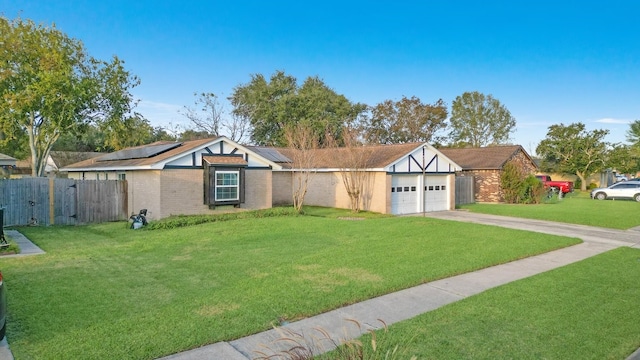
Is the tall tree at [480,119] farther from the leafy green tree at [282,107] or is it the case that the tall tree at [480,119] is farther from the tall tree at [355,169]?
the tall tree at [355,169]

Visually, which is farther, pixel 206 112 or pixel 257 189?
pixel 206 112

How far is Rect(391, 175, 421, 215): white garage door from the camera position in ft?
68.1

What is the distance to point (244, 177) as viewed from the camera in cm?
1761

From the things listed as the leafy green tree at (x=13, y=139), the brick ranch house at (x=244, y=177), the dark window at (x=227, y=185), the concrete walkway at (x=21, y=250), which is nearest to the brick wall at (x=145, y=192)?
the brick ranch house at (x=244, y=177)

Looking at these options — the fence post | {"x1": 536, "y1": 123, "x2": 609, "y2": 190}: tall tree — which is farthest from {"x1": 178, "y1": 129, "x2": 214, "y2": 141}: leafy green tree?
{"x1": 536, "y1": 123, "x2": 609, "y2": 190}: tall tree

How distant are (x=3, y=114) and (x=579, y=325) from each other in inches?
1074

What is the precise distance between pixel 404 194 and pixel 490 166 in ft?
32.9

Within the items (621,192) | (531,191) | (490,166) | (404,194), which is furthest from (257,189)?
(621,192)

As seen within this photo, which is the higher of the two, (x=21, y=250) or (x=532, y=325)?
(x=21, y=250)

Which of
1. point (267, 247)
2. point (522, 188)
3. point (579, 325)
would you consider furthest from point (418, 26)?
point (579, 325)

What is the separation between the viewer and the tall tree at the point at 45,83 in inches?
844

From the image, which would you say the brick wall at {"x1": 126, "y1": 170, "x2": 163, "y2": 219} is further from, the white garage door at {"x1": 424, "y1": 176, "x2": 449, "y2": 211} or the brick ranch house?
the white garage door at {"x1": 424, "y1": 176, "x2": 449, "y2": 211}

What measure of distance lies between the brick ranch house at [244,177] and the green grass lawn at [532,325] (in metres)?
12.2

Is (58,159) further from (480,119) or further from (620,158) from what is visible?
(480,119)
